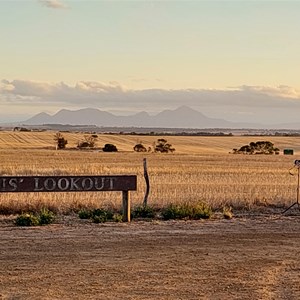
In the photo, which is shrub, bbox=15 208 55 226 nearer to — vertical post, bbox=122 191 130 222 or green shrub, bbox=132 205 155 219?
→ vertical post, bbox=122 191 130 222

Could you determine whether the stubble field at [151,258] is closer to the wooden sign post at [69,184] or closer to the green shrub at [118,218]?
the green shrub at [118,218]

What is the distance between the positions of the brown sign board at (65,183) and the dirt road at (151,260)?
32.0 inches

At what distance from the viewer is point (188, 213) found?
1694 centimetres

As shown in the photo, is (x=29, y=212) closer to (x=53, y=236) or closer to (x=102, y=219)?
(x=102, y=219)

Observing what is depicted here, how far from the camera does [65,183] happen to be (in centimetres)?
1611

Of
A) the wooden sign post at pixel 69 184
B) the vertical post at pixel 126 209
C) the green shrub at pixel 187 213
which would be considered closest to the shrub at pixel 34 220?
the wooden sign post at pixel 69 184

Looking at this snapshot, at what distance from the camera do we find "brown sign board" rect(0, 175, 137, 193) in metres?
15.7

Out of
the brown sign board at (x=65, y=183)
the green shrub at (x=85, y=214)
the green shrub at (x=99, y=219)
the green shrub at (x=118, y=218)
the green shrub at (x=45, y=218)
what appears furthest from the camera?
the green shrub at (x=85, y=214)

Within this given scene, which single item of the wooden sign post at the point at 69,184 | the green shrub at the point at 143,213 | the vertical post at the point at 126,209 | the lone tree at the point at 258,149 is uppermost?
the wooden sign post at the point at 69,184

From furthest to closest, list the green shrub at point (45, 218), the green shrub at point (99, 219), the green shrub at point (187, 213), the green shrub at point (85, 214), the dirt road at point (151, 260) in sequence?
the green shrub at point (187, 213)
the green shrub at point (85, 214)
the green shrub at point (99, 219)
the green shrub at point (45, 218)
the dirt road at point (151, 260)

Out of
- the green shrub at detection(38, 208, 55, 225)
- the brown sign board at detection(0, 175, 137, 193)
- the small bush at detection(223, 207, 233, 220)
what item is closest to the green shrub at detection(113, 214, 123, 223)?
the brown sign board at detection(0, 175, 137, 193)

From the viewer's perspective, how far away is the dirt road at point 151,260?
9.10 meters

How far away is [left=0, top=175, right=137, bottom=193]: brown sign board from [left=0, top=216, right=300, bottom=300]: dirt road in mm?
812

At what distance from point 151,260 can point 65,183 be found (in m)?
5.35
